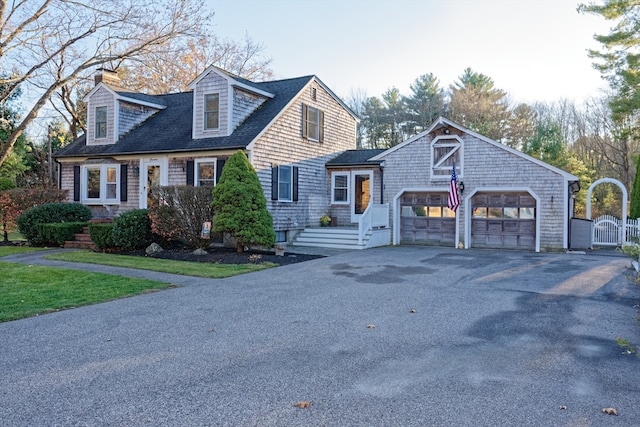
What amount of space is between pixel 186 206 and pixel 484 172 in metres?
10.2

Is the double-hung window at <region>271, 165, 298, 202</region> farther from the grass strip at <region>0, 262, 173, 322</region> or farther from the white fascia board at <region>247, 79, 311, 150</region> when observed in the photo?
the grass strip at <region>0, 262, 173, 322</region>

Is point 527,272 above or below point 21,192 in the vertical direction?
below

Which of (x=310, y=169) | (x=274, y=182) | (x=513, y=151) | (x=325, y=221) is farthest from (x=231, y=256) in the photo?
(x=513, y=151)

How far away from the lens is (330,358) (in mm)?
4848

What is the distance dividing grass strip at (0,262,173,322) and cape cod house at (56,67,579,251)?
6.81 m

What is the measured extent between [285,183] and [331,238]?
2676 millimetres

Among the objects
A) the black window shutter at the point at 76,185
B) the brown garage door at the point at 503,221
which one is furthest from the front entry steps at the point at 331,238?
the black window shutter at the point at 76,185

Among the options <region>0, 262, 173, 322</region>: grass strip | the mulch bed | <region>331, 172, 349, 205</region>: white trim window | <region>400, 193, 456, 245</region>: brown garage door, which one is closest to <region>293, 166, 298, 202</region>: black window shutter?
<region>331, 172, 349, 205</region>: white trim window

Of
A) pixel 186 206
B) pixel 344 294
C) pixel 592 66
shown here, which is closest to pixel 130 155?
pixel 186 206

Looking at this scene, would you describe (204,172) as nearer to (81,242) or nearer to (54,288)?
(81,242)

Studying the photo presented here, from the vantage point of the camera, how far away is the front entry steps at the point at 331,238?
16.4 metres

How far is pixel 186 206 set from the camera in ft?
44.9

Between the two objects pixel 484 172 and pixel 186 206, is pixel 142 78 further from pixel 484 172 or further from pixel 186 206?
pixel 484 172

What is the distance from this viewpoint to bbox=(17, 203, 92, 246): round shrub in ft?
53.2
